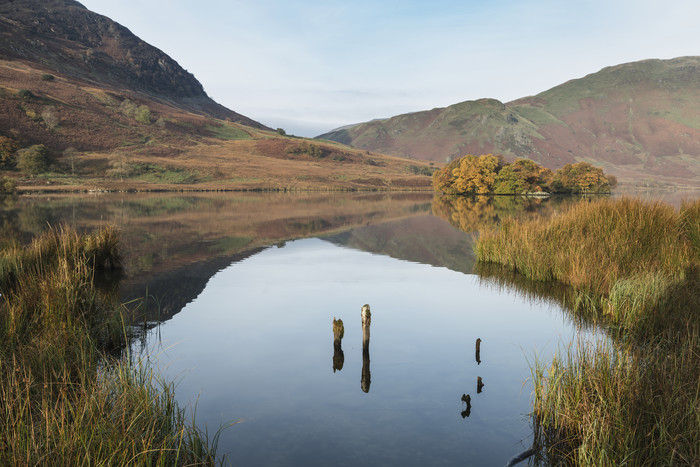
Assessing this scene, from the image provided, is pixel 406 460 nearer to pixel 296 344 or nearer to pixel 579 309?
pixel 296 344

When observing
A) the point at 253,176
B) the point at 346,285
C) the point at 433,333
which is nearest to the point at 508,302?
the point at 433,333

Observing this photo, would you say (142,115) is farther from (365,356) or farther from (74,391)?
(74,391)

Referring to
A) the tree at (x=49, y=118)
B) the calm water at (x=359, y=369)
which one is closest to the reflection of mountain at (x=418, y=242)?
the calm water at (x=359, y=369)

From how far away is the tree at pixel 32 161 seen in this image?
69375 mm

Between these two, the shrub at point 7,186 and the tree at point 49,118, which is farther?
the tree at point 49,118

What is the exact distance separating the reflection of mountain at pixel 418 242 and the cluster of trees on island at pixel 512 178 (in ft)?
138

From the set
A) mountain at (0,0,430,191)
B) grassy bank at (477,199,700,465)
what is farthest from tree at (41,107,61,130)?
grassy bank at (477,199,700,465)

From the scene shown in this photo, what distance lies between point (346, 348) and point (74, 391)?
5.50 m

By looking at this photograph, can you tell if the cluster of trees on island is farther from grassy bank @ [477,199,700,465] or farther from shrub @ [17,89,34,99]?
shrub @ [17,89,34,99]

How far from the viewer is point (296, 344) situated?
32.2ft

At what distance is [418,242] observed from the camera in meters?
26.5

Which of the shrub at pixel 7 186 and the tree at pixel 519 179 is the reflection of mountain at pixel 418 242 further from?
the shrub at pixel 7 186

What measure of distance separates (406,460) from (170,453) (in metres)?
2.66

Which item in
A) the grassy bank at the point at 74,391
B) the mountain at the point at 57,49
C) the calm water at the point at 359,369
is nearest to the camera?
the grassy bank at the point at 74,391
